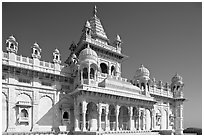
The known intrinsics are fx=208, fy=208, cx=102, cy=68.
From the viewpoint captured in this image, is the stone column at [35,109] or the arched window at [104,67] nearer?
the stone column at [35,109]

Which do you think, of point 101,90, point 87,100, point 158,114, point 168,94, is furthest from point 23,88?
point 168,94

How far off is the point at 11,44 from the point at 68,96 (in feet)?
34.1

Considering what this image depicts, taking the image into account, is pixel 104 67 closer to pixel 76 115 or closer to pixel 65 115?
pixel 65 115

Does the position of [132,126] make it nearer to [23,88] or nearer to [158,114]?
[158,114]

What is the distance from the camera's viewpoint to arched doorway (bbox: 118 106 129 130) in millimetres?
32594

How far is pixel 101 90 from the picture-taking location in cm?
2866

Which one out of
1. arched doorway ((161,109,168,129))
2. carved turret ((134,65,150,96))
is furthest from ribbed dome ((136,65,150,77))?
arched doorway ((161,109,168,129))

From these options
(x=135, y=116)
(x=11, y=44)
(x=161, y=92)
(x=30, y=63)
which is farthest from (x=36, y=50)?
(x=161, y=92)

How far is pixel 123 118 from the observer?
33.2 m

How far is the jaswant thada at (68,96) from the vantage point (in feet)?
83.0

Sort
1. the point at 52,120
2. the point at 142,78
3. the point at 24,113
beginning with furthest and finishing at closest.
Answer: the point at 142,78 < the point at 52,120 < the point at 24,113

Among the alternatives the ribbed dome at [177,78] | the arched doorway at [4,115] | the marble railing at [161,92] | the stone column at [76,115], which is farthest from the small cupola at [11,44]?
the ribbed dome at [177,78]

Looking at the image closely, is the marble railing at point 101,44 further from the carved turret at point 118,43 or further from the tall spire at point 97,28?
the tall spire at point 97,28

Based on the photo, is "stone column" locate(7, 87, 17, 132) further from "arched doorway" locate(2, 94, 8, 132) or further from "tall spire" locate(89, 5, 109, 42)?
"tall spire" locate(89, 5, 109, 42)
